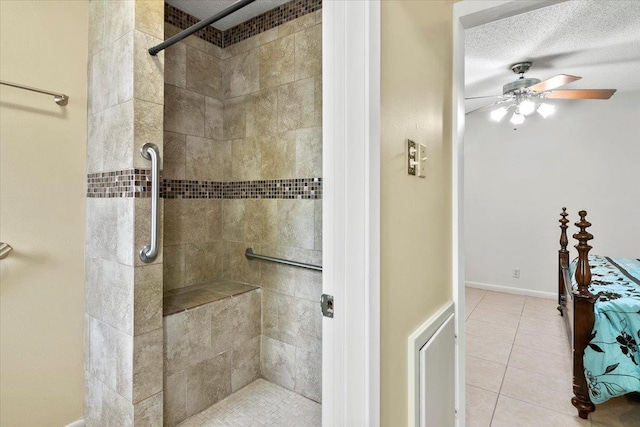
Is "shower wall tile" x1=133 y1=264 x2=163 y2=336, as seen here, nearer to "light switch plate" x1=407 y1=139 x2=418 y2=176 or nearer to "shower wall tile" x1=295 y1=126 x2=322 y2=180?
"shower wall tile" x1=295 y1=126 x2=322 y2=180

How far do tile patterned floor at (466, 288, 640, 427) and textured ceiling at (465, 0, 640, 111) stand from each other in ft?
8.25

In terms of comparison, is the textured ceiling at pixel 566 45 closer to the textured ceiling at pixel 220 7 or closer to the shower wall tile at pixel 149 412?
the textured ceiling at pixel 220 7

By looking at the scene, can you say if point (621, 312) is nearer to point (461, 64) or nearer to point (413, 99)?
point (461, 64)

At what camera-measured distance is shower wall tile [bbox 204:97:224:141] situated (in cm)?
230

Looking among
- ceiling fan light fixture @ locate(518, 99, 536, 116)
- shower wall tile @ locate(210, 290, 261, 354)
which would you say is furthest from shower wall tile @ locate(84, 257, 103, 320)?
ceiling fan light fixture @ locate(518, 99, 536, 116)

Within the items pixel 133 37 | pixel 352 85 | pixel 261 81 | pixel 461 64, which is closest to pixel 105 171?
pixel 133 37

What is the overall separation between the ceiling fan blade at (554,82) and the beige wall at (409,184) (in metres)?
1.82

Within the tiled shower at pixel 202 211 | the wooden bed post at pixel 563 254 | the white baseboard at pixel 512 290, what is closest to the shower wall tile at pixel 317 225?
the tiled shower at pixel 202 211

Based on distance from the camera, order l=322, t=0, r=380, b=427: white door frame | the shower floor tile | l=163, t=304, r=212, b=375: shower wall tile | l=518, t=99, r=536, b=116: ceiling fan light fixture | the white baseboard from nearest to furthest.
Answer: l=322, t=0, r=380, b=427: white door frame, l=163, t=304, r=212, b=375: shower wall tile, the shower floor tile, l=518, t=99, r=536, b=116: ceiling fan light fixture, the white baseboard

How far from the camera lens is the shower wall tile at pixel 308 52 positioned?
1944mm

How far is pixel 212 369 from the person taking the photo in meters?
1.86

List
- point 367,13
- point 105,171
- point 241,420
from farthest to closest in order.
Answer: point 241,420 < point 105,171 < point 367,13

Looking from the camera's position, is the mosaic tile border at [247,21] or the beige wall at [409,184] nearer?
the beige wall at [409,184]

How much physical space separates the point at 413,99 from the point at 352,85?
349 millimetres
